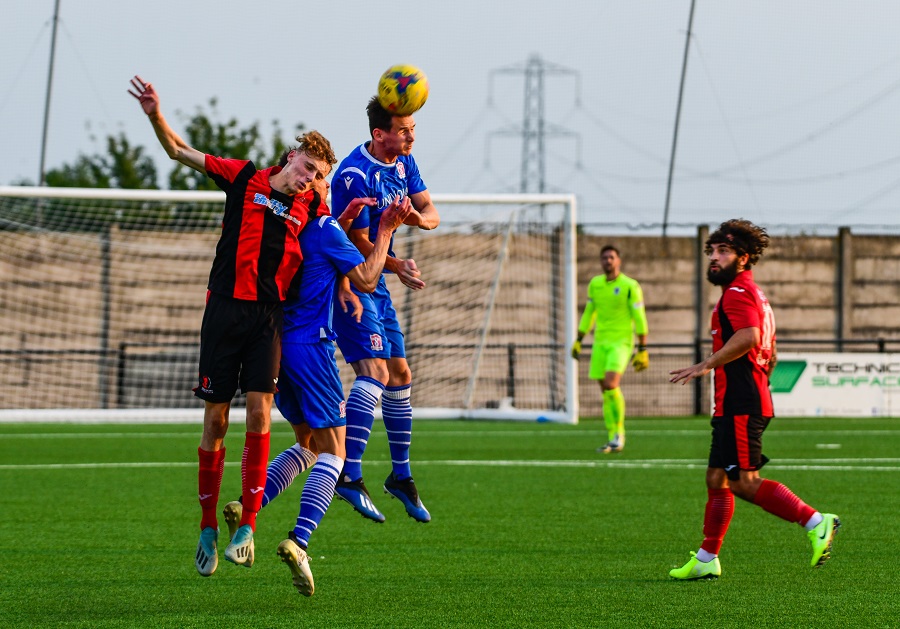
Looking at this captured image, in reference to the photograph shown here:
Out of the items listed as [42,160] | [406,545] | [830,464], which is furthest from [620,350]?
[42,160]

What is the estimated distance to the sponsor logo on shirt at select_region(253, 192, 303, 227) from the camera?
20.1 feet

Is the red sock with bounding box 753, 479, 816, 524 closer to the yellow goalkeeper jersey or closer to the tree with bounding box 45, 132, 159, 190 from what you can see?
the yellow goalkeeper jersey

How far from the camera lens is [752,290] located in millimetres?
6566

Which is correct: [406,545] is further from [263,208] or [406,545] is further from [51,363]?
[51,363]

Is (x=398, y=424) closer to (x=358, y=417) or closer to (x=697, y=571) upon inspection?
(x=358, y=417)

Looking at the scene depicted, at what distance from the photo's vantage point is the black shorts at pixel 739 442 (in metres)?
6.48

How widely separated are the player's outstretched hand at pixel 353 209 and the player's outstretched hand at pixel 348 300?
37cm

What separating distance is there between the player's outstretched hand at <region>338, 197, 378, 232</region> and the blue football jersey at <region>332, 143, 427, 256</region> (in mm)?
220

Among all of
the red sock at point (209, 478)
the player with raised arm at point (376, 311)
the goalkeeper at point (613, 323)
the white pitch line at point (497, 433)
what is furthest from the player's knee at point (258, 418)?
the white pitch line at point (497, 433)

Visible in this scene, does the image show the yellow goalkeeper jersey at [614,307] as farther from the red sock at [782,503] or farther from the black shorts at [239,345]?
the black shorts at [239,345]

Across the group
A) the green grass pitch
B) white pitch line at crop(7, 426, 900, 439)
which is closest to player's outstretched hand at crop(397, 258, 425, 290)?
the green grass pitch

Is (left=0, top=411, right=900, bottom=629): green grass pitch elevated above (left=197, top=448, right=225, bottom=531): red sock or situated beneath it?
situated beneath

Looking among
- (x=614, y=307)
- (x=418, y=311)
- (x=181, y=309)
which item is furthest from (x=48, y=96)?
(x=614, y=307)

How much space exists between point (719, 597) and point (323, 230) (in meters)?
2.60
